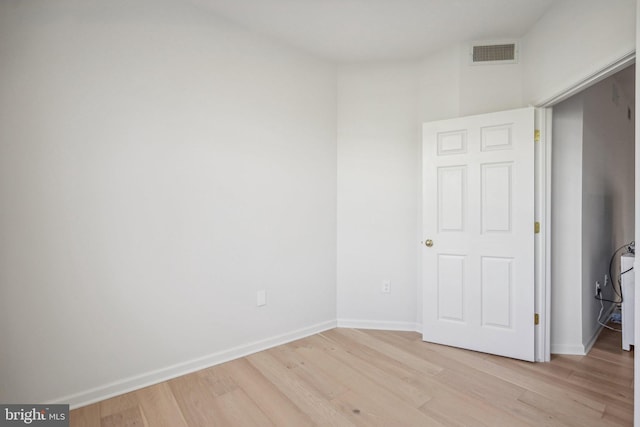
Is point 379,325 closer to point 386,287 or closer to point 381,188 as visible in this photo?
point 386,287

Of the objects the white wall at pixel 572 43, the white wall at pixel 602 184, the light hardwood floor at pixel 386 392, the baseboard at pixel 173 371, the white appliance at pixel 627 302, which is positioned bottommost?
the light hardwood floor at pixel 386 392

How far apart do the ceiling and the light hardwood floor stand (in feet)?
8.45

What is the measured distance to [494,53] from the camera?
247cm

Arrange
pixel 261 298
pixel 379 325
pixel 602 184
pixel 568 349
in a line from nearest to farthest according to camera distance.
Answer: pixel 568 349
pixel 261 298
pixel 602 184
pixel 379 325

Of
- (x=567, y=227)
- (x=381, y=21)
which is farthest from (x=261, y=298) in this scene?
(x=567, y=227)

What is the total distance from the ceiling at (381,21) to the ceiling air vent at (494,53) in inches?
2.3

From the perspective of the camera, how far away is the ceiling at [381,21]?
2.10 m

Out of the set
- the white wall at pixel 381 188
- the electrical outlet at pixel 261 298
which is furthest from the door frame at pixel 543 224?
the electrical outlet at pixel 261 298

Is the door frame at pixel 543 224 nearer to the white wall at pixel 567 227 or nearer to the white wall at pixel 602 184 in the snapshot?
the white wall at pixel 567 227

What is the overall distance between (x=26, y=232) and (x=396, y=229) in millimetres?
2659

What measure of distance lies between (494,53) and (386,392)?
274cm

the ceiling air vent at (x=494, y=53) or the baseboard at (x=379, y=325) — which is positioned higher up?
the ceiling air vent at (x=494, y=53)

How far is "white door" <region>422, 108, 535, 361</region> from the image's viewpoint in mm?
2236

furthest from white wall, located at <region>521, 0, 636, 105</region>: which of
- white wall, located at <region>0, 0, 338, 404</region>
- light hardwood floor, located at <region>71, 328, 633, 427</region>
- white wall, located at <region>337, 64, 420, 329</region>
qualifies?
light hardwood floor, located at <region>71, 328, 633, 427</region>
